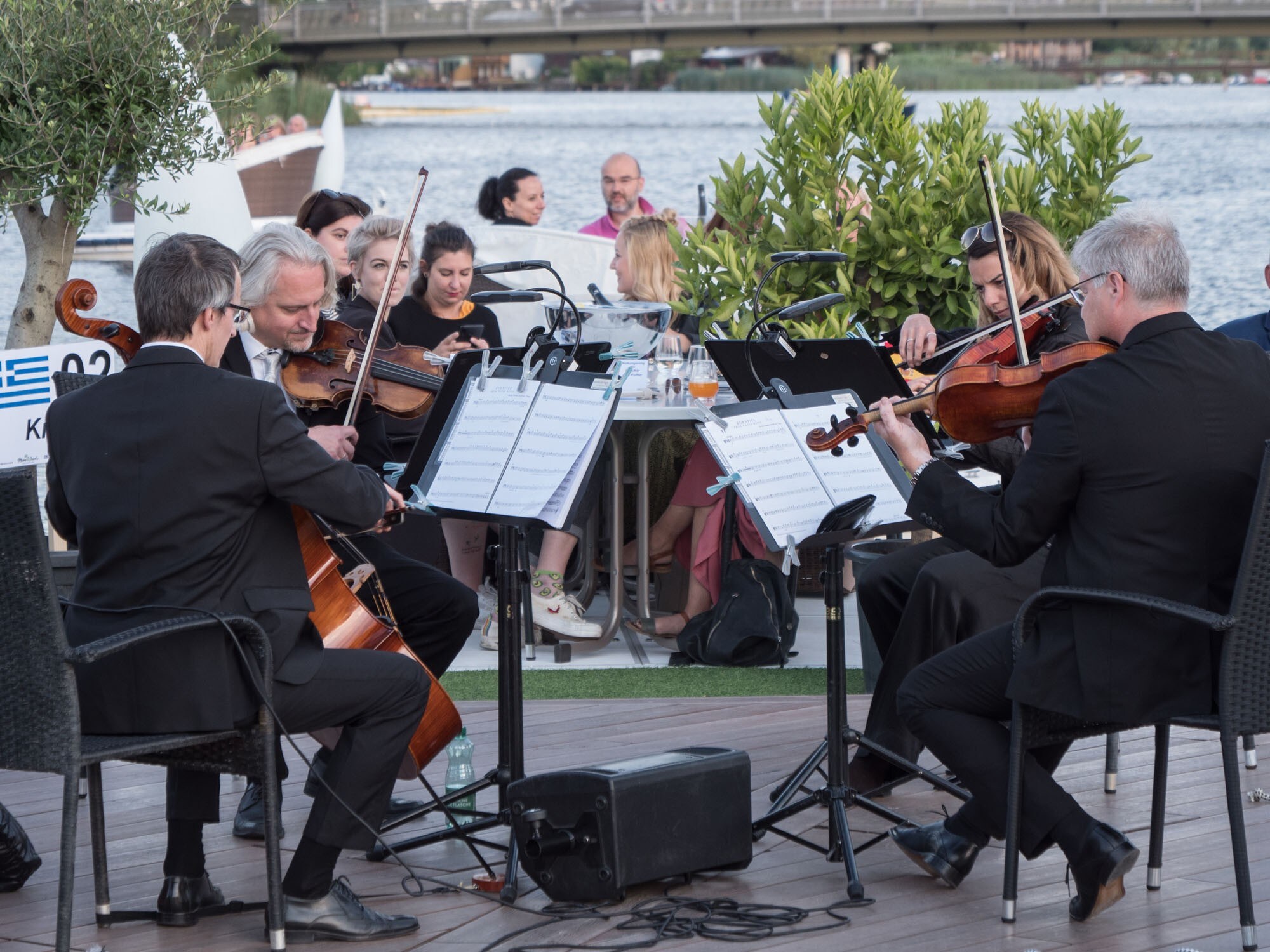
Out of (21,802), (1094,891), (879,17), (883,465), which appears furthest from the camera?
(879,17)

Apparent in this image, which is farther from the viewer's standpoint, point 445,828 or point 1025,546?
point 445,828

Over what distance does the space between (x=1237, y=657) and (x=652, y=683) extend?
2.19 meters

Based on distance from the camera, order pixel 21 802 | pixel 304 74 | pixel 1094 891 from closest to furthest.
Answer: pixel 1094 891
pixel 21 802
pixel 304 74

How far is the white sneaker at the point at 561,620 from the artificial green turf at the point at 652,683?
22 cm

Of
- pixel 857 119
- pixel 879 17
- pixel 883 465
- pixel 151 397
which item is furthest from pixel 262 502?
pixel 879 17

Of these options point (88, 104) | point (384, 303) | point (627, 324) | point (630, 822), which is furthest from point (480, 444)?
point (88, 104)

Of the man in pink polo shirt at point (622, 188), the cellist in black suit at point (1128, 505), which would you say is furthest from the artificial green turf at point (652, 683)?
the man in pink polo shirt at point (622, 188)

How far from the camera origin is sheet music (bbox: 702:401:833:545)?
115 inches

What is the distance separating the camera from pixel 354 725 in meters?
2.78

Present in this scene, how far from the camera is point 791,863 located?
312 cm

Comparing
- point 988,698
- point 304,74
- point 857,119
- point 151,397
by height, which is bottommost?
point 988,698

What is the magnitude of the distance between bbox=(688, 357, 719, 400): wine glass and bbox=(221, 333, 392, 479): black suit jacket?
1085 millimetres

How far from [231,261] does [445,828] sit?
1.21 m

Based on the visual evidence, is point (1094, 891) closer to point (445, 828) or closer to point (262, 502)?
point (445, 828)
